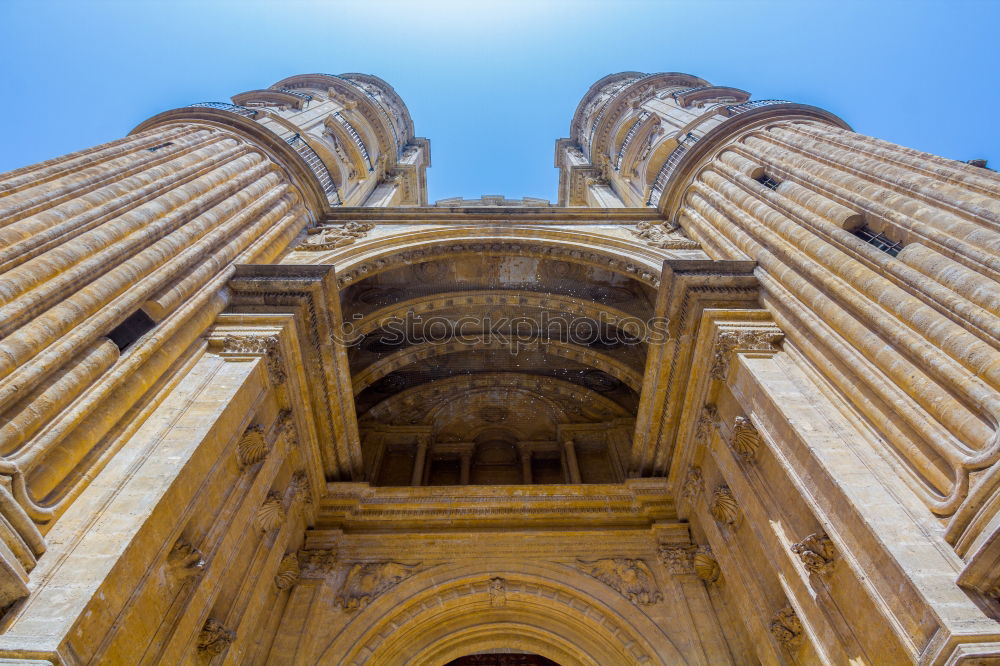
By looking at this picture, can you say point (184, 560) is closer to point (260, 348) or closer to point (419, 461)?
point (260, 348)

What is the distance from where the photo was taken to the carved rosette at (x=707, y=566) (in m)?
10.0

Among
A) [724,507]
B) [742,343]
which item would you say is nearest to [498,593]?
[724,507]

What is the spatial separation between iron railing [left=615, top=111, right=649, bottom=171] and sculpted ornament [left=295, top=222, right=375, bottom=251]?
46.5 feet

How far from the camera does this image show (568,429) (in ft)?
50.1

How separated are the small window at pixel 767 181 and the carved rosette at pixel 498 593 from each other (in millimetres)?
10099

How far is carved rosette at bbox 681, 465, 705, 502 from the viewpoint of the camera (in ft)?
33.6

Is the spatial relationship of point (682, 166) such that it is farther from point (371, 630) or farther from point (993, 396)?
point (371, 630)

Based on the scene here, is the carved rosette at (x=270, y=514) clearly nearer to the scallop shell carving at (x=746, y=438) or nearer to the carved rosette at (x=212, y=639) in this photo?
the carved rosette at (x=212, y=639)

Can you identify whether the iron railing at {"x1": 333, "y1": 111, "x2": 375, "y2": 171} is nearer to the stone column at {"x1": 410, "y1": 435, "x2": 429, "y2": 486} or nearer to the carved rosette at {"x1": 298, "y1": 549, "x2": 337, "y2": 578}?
the stone column at {"x1": 410, "y1": 435, "x2": 429, "y2": 486}

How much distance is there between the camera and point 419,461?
1396 cm

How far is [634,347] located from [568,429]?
2.88m

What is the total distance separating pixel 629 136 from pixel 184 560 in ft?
77.0

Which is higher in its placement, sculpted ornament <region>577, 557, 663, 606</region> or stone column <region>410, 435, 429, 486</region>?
stone column <region>410, 435, 429, 486</region>

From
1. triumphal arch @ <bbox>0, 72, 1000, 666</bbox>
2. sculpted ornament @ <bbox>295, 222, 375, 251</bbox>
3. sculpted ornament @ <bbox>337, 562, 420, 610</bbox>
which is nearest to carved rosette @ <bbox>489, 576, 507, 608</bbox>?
triumphal arch @ <bbox>0, 72, 1000, 666</bbox>
